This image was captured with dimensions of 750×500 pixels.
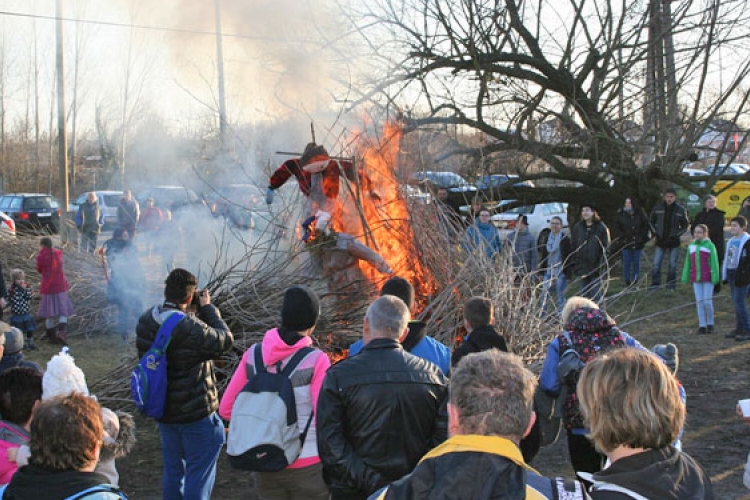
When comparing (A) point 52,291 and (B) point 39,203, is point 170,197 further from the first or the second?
(B) point 39,203

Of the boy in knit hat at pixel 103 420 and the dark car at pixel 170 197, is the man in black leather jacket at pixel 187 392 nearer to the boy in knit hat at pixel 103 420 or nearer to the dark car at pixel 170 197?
the boy in knit hat at pixel 103 420

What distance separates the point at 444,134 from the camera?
1327cm

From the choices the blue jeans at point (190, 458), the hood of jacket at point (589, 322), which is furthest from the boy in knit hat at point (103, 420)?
the hood of jacket at point (589, 322)

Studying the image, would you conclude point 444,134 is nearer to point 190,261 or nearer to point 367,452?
point 190,261

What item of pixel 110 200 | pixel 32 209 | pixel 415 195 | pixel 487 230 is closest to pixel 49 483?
pixel 415 195

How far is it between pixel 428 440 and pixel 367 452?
293 millimetres

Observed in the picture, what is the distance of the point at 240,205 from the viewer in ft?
27.6

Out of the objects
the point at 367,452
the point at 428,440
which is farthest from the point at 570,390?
the point at 367,452

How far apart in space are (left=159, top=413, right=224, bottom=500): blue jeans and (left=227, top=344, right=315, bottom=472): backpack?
3.24ft

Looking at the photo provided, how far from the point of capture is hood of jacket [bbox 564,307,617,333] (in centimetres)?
413

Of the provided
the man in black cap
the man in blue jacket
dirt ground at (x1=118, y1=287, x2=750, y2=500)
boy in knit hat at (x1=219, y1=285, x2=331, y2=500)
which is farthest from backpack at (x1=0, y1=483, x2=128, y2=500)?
the man in black cap

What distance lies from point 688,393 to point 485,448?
232 inches

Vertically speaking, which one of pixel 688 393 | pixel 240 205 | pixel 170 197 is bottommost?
pixel 688 393

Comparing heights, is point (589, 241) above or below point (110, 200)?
below
